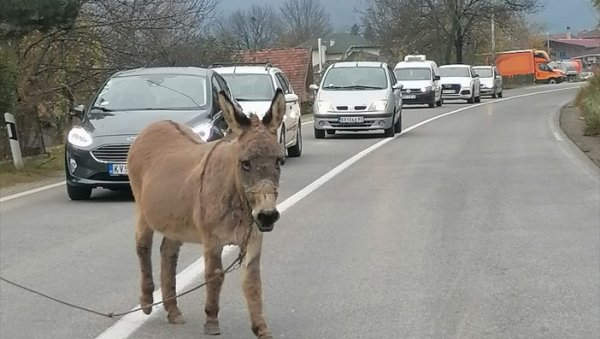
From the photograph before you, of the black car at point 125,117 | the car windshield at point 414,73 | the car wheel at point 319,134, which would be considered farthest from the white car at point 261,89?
the car windshield at point 414,73

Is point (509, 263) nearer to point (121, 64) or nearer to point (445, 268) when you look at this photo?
point (445, 268)

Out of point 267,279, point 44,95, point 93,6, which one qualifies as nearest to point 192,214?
point 267,279

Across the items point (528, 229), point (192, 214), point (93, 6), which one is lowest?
point (528, 229)

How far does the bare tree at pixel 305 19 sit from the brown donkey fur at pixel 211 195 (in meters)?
117

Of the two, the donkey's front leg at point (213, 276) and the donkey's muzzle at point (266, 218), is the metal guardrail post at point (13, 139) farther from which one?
the donkey's muzzle at point (266, 218)

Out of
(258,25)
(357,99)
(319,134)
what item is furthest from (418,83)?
(258,25)

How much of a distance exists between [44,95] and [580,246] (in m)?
14.9

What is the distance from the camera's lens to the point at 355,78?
25594 millimetres

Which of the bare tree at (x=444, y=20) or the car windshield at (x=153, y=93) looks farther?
the bare tree at (x=444, y=20)

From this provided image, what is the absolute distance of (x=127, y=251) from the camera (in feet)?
31.4

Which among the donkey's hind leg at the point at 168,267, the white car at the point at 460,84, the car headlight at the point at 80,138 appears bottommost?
the white car at the point at 460,84

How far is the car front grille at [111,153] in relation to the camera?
12727mm

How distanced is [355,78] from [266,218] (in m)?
20.9

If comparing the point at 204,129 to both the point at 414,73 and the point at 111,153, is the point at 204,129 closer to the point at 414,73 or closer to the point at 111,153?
the point at 111,153
